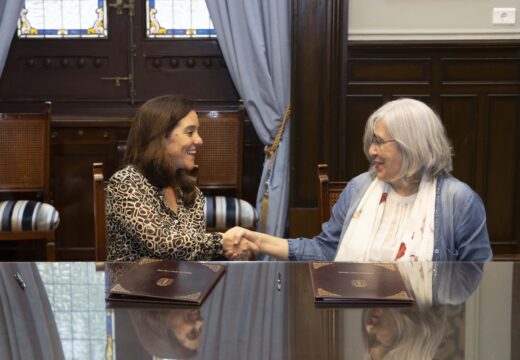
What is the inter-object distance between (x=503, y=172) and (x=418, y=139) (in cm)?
264

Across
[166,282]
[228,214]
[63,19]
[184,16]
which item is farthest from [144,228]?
[63,19]

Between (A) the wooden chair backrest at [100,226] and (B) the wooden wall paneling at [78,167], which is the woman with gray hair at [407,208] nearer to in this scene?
(A) the wooden chair backrest at [100,226]

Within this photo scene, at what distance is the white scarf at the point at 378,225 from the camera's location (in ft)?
8.18

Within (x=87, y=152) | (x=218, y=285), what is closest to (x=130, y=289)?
(x=218, y=285)

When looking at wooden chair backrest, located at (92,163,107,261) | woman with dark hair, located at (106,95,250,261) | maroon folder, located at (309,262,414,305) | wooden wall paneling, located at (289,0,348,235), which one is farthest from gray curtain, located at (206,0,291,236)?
maroon folder, located at (309,262,414,305)

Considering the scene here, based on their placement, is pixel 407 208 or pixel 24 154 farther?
pixel 24 154

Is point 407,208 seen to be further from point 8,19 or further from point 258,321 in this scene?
point 8,19

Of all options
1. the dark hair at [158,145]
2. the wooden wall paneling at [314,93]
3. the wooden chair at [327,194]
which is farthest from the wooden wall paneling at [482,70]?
the dark hair at [158,145]

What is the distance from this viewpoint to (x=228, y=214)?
4.43 meters

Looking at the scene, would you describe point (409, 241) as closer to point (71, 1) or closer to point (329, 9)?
point (329, 9)

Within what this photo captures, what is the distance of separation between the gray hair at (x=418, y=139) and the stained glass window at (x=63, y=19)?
10.1ft

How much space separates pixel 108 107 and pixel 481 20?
7.81 feet

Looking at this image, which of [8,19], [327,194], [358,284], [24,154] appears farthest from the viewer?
[8,19]

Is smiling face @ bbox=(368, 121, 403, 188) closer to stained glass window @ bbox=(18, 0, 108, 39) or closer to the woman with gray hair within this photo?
the woman with gray hair
